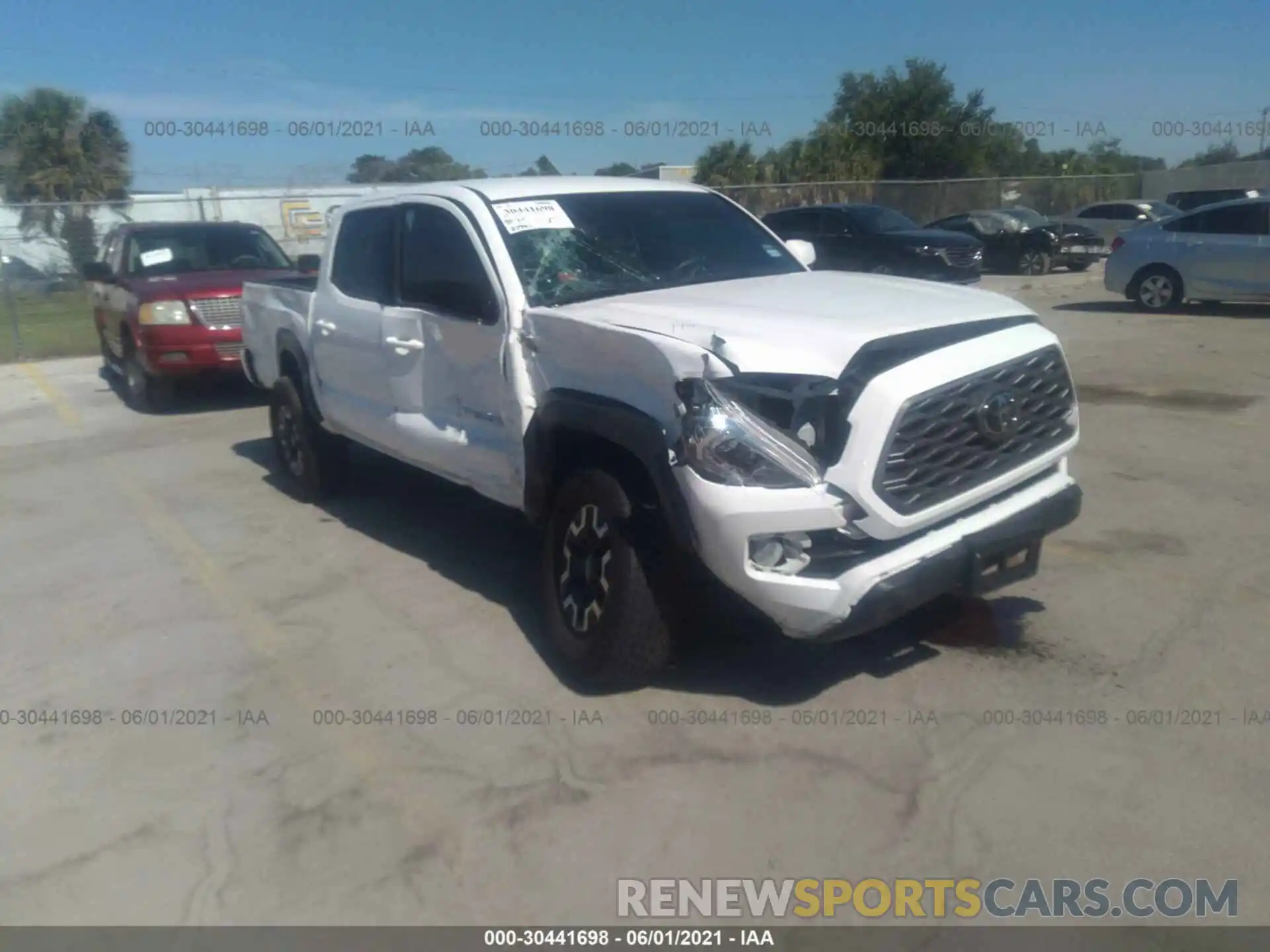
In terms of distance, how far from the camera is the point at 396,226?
624cm

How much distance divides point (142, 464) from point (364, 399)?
378 cm

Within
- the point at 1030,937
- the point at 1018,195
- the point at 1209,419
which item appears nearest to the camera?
the point at 1030,937

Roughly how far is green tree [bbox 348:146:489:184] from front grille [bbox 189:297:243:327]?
29.6 feet

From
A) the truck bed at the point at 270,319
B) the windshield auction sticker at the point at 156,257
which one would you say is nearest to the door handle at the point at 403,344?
the truck bed at the point at 270,319

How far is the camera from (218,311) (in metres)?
11.3

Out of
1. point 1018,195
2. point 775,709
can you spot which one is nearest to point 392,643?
point 775,709

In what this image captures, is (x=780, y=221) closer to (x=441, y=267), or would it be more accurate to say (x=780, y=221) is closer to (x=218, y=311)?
(x=218, y=311)

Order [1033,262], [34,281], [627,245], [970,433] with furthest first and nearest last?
[1033,262] < [34,281] < [627,245] < [970,433]

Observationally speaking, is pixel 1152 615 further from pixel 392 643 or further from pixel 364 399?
pixel 364 399

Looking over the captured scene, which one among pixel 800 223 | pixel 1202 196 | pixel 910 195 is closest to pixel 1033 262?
pixel 1202 196

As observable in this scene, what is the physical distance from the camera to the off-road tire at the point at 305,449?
7.52 meters

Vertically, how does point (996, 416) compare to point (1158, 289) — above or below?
above

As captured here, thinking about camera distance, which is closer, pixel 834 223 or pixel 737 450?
pixel 737 450

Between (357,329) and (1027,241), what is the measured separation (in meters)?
20.6
